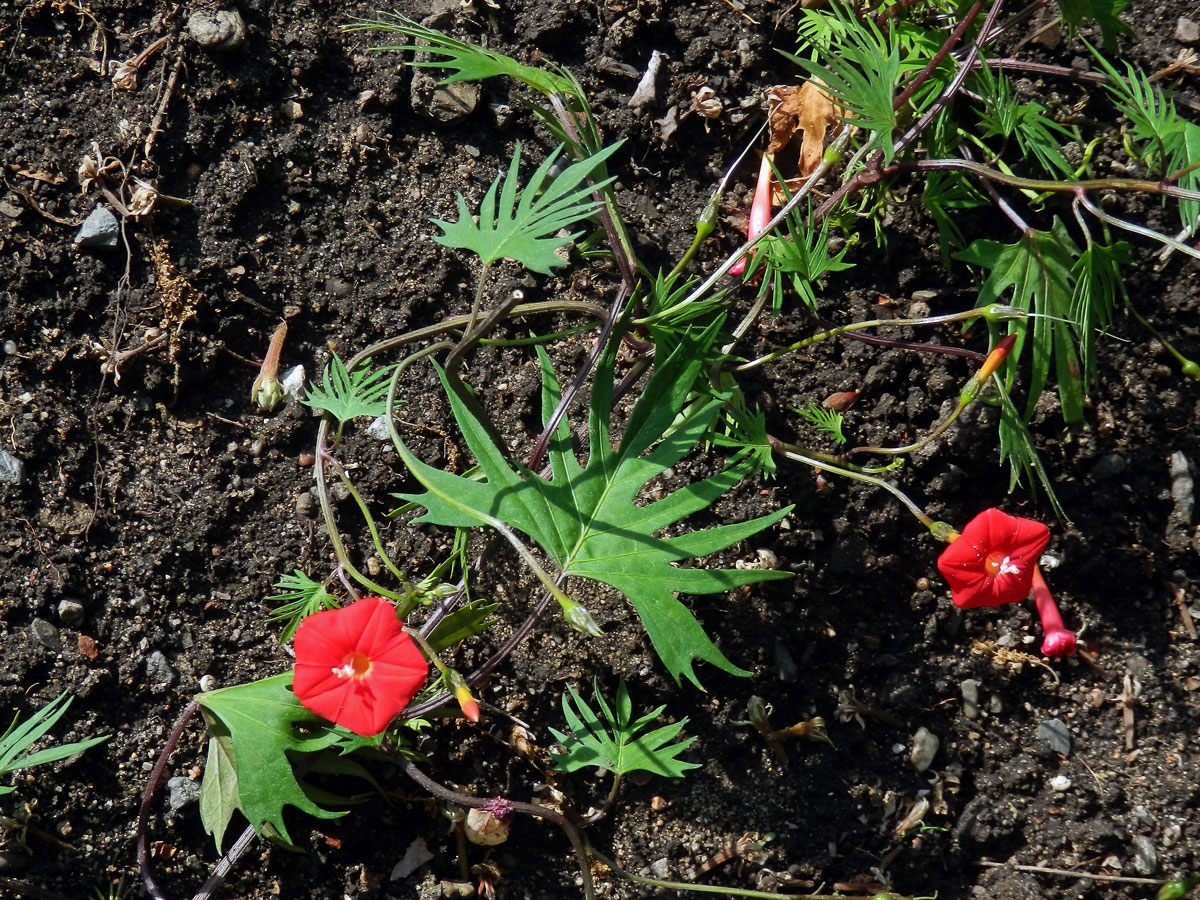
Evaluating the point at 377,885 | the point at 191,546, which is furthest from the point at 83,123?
the point at 377,885

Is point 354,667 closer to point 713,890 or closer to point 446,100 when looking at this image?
point 713,890

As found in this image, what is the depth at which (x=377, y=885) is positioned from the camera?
74.4 inches

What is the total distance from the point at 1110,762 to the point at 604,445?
1377 mm

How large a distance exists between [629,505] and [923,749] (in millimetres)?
933

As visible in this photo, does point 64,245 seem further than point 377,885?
Yes

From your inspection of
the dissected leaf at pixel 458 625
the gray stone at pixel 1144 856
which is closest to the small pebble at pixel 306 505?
the dissected leaf at pixel 458 625

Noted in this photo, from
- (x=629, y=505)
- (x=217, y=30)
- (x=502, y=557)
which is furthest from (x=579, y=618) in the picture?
(x=217, y=30)

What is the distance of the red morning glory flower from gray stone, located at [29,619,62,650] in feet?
2.36

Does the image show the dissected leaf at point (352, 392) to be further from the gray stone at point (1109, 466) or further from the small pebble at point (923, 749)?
the gray stone at point (1109, 466)

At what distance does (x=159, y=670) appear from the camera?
6.43 feet

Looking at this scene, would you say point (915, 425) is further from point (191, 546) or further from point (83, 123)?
point (83, 123)

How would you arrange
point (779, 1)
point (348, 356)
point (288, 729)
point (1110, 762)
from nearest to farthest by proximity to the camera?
A: point (288, 729) → point (1110, 762) → point (348, 356) → point (779, 1)

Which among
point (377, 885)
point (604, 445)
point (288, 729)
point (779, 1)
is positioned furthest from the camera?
point (779, 1)

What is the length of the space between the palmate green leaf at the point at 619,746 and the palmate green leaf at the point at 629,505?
28 centimetres
